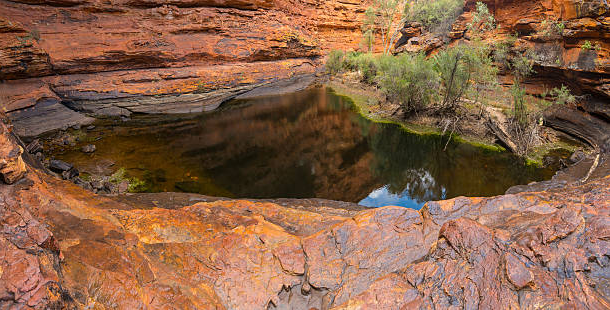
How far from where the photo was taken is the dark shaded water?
27.7 feet

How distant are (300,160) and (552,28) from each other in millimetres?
12210

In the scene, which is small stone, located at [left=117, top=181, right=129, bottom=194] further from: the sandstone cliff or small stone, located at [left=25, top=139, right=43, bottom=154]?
small stone, located at [left=25, top=139, right=43, bottom=154]

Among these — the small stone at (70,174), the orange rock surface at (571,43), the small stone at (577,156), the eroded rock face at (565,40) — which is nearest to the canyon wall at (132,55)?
the small stone at (70,174)

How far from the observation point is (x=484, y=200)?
14.1ft

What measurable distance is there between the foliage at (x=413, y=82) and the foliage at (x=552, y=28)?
4.70 meters

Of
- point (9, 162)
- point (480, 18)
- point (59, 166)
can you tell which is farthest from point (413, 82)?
point (59, 166)

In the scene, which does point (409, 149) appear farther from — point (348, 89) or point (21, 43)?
point (21, 43)

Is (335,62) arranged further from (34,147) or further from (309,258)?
(309,258)

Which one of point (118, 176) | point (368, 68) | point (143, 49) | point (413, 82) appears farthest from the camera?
point (368, 68)

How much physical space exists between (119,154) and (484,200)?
11317 millimetres

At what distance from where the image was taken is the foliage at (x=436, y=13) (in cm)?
2522

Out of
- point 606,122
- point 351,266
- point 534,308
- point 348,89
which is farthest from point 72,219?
point 348,89

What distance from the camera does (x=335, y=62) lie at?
93.8 feet

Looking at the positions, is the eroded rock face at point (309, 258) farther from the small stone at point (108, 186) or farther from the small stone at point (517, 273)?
the small stone at point (108, 186)
